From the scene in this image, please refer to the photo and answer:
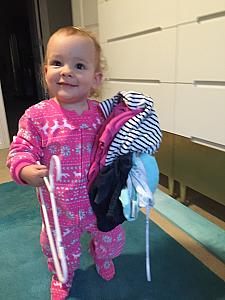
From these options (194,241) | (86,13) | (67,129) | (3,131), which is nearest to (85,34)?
(67,129)

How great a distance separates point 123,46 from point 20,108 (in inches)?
112

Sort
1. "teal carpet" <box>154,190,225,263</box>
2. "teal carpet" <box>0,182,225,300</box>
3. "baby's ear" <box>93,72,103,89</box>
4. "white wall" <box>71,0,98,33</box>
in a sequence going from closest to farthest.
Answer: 1. "baby's ear" <box>93,72,103,89</box>
2. "teal carpet" <box>0,182,225,300</box>
3. "teal carpet" <box>154,190,225,263</box>
4. "white wall" <box>71,0,98,33</box>

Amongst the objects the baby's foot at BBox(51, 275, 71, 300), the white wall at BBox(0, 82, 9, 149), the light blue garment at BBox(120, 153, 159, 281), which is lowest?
the baby's foot at BBox(51, 275, 71, 300)

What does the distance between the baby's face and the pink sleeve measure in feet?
0.34

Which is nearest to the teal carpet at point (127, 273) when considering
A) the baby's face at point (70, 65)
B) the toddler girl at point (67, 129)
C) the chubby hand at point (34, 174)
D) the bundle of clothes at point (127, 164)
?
the toddler girl at point (67, 129)

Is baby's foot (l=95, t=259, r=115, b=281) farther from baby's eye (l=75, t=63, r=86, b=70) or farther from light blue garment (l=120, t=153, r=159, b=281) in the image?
baby's eye (l=75, t=63, r=86, b=70)

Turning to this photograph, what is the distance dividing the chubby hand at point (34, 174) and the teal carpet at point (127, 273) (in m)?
0.43

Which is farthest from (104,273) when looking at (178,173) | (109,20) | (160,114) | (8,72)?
(8,72)

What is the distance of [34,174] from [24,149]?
90mm

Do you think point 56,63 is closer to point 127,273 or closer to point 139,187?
point 139,187

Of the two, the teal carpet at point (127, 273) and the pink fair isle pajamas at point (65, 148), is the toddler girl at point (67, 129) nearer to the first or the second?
the pink fair isle pajamas at point (65, 148)

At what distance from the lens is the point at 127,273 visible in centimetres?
90

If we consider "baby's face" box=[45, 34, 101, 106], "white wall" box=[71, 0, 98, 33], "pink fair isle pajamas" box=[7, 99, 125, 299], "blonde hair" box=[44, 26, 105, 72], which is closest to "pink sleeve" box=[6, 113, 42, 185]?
"pink fair isle pajamas" box=[7, 99, 125, 299]

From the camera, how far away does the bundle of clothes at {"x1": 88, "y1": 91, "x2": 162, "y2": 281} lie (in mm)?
613
